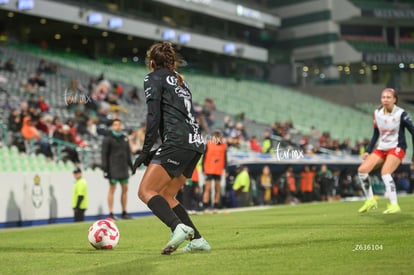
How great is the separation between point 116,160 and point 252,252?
10514 mm

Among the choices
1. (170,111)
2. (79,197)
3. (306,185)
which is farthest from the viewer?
(306,185)

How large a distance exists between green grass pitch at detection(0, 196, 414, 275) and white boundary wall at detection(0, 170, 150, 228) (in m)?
6.70

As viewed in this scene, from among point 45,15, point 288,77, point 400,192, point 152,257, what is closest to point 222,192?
point 400,192

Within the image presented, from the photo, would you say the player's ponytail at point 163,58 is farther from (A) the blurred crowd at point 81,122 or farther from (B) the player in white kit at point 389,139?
(A) the blurred crowd at point 81,122

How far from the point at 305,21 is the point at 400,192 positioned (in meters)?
41.7

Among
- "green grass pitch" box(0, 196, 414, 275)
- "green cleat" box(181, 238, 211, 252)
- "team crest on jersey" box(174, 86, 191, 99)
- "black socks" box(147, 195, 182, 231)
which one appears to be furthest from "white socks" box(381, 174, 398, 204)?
"black socks" box(147, 195, 182, 231)

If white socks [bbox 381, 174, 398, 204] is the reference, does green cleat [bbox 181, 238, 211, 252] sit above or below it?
below

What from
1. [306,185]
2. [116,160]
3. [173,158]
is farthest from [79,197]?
[173,158]

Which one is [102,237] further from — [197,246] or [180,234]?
[180,234]

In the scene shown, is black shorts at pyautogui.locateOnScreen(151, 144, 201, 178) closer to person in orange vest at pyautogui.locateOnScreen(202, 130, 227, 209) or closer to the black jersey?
the black jersey

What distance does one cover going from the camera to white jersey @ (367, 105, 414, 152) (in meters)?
14.6

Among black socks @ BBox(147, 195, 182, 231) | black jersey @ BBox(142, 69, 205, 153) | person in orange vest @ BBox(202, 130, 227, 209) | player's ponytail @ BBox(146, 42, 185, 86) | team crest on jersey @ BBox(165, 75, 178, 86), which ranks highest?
player's ponytail @ BBox(146, 42, 185, 86)

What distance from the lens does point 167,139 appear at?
343 inches

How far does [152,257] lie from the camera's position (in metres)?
8.81
